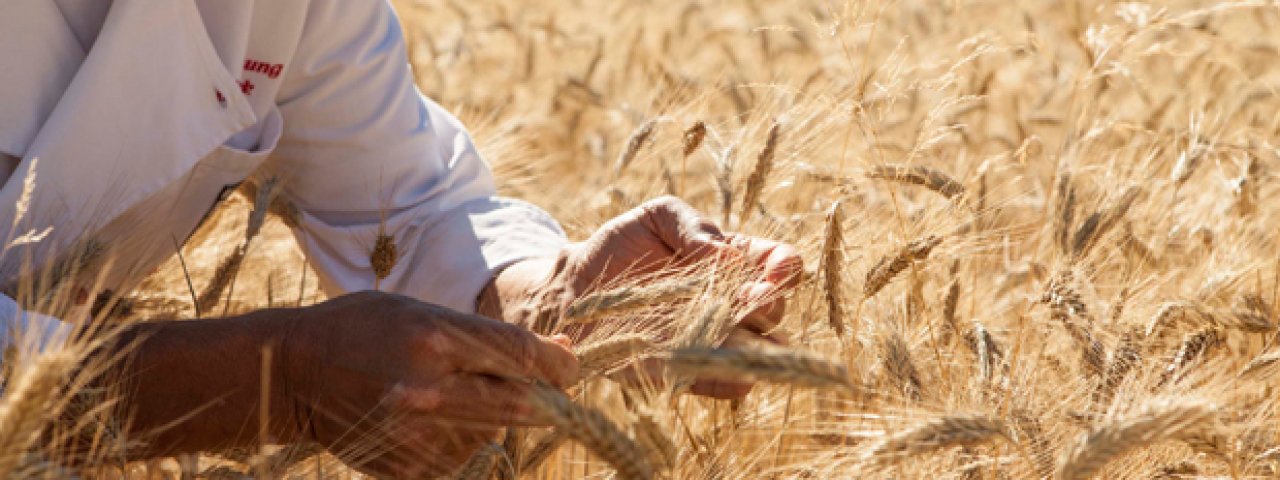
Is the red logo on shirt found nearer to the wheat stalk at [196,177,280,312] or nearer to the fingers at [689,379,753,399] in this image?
the wheat stalk at [196,177,280,312]

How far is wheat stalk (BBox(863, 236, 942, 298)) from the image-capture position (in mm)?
1411

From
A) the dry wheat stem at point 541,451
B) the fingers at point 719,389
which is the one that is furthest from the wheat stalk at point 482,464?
the fingers at point 719,389

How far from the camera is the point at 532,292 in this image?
167cm

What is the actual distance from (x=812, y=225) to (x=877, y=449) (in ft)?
3.02

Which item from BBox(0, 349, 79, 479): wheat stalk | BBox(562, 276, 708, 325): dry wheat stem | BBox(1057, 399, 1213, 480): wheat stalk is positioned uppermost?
BBox(0, 349, 79, 479): wheat stalk

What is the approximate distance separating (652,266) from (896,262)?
304 millimetres

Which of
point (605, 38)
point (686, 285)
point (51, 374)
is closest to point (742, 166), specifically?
point (686, 285)

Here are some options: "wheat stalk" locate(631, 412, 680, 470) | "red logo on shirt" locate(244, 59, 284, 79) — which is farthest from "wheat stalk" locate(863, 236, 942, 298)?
"red logo on shirt" locate(244, 59, 284, 79)

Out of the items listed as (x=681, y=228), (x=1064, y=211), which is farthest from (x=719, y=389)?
(x=1064, y=211)

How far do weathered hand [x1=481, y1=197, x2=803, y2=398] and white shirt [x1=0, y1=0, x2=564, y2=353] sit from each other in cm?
9

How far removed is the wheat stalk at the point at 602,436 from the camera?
94cm

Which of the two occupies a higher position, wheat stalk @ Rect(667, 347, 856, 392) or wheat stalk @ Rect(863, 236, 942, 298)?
wheat stalk @ Rect(667, 347, 856, 392)

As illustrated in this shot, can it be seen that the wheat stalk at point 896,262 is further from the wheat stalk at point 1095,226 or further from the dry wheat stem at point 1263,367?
the dry wheat stem at point 1263,367

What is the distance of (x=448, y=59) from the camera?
12.8ft
